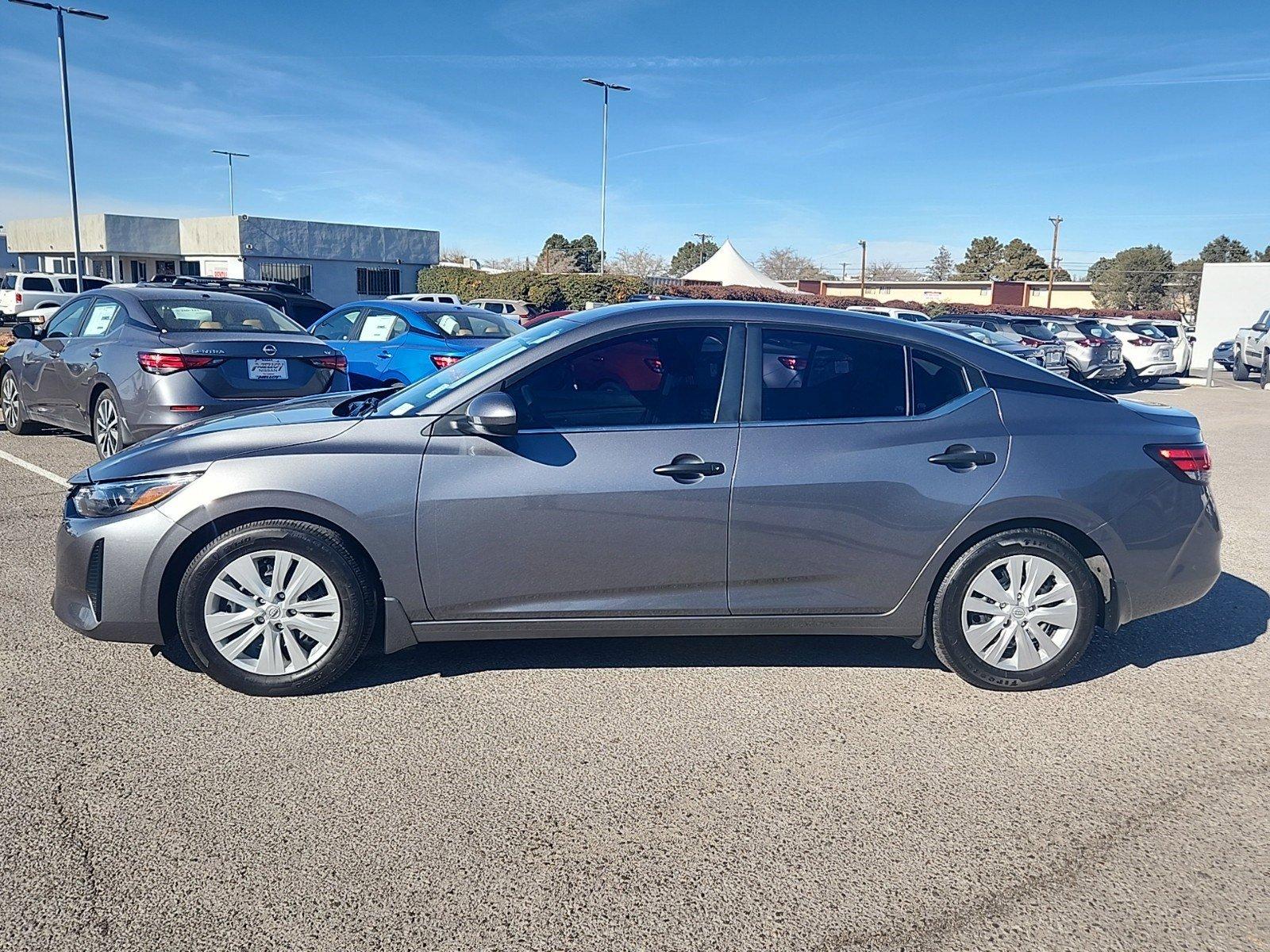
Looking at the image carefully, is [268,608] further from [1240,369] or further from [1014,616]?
[1240,369]

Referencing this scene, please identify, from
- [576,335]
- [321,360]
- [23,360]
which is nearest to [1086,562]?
[576,335]

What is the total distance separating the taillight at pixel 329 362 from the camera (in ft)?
26.6

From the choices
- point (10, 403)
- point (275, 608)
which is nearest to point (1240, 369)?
point (10, 403)

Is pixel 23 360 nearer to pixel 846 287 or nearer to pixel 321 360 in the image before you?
pixel 321 360

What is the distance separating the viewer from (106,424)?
8.23 m

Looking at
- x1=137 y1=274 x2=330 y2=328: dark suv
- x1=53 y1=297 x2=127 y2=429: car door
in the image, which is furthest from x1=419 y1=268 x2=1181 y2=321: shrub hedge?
x1=53 y1=297 x2=127 y2=429: car door

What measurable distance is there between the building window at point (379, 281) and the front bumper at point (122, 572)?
47161 millimetres

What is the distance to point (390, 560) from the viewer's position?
397 cm

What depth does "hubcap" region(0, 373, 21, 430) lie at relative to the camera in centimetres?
999

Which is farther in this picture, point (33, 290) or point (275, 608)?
point (33, 290)

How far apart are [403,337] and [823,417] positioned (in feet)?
24.1

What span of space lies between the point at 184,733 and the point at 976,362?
3.49 m

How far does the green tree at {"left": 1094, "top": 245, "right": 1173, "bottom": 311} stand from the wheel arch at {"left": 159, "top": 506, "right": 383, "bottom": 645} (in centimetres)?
7910

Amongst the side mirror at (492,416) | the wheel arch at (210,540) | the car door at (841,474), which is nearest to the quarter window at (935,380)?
the car door at (841,474)
